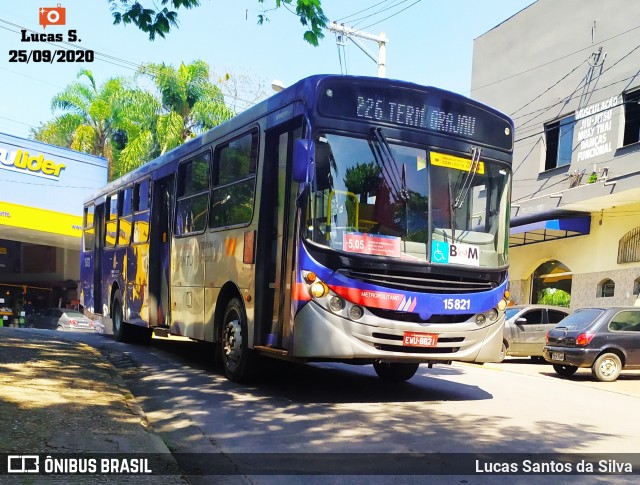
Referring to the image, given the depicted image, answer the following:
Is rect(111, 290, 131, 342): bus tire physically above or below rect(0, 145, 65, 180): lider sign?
below

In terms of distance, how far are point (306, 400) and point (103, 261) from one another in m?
9.46

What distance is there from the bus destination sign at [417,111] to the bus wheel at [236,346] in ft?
9.49

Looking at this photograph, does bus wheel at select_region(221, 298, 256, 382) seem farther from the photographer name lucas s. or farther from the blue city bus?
the photographer name lucas s.

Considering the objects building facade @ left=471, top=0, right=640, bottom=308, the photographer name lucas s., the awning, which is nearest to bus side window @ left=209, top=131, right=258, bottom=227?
the photographer name lucas s.

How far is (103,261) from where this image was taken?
15.6 m

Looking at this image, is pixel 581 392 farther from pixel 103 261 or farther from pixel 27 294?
pixel 27 294

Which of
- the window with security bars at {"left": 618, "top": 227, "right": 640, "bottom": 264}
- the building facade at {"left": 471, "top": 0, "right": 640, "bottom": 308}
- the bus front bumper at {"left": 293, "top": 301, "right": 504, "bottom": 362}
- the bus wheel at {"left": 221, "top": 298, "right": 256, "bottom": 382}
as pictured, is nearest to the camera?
the bus front bumper at {"left": 293, "top": 301, "right": 504, "bottom": 362}

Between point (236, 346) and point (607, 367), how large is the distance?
795 cm

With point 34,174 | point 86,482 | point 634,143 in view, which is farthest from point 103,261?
point 34,174

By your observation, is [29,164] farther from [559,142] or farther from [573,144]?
[573,144]

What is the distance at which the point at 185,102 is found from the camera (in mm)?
32219

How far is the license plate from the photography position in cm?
706

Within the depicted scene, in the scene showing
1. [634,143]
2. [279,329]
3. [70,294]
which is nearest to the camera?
[279,329]

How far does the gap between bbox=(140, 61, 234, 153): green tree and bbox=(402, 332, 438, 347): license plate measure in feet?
85.2
